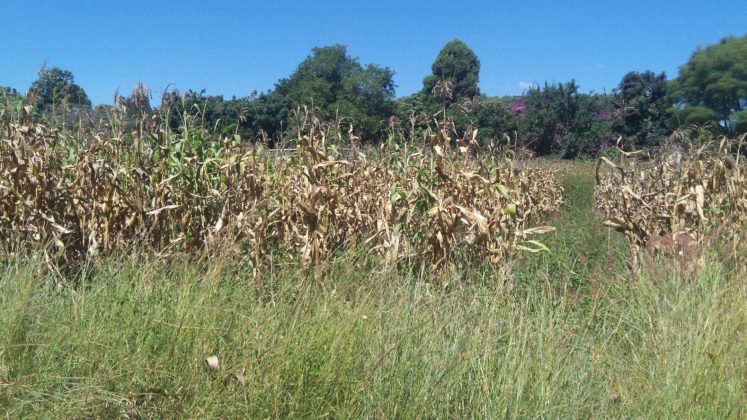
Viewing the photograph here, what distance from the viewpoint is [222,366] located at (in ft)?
8.30

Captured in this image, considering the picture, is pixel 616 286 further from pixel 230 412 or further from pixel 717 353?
pixel 230 412

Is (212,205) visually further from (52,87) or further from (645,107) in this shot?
(645,107)

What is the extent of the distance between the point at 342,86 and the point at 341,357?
39.3m

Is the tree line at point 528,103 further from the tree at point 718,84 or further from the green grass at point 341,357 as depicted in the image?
the green grass at point 341,357

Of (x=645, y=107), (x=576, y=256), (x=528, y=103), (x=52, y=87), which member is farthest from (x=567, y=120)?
(x=52, y=87)

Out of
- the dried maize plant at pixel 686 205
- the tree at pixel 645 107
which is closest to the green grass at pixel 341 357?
the dried maize plant at pixel 686 205

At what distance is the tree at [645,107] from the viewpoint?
101 feet

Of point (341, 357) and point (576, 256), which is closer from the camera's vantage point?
point (341, 357)

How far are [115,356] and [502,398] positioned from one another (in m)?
1.57

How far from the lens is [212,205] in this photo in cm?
487

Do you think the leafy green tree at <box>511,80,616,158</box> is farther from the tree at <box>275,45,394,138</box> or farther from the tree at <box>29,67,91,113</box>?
the tree at <box>29,67,91,113</box>

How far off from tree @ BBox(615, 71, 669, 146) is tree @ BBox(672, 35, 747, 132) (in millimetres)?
4500

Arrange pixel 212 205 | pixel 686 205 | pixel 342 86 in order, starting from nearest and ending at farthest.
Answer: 1. pixel 212 205
2. pixel 686 205
3. pixel 342 86

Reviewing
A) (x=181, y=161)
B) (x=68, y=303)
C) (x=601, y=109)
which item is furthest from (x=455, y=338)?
(x=601, y=109)
